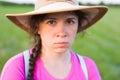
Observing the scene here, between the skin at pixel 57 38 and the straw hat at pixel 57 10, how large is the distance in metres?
0.05

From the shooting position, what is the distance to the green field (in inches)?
236

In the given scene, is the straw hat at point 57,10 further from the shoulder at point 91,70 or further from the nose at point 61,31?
the shoulder at point 91,70

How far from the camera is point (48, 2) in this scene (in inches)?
107

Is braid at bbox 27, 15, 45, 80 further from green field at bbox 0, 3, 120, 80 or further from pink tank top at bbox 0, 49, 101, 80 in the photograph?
green field at bbox 0, 3, 120, 80

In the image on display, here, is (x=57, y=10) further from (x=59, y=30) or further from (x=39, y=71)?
(x=39, y=71)

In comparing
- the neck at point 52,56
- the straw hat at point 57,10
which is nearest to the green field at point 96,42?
the straw hat at point 57,10

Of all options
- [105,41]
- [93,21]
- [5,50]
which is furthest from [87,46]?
[93,21]

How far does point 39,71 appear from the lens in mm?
2715

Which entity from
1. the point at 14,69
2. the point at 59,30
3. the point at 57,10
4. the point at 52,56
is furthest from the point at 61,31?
the point at 14,69

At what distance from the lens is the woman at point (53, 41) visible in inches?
104

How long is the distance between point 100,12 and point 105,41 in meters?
3.50

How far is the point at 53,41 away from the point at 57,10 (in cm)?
18

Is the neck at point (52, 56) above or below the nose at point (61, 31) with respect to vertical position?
below

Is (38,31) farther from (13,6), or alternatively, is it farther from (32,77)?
(13,6)
